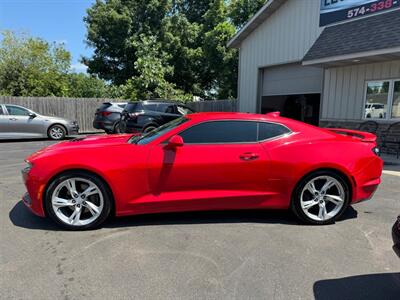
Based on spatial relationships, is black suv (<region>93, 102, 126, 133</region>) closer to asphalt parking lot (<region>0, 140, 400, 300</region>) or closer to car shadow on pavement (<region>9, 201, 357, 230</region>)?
car shadow on pavement (<region>9, 201, 357, 230</region>)

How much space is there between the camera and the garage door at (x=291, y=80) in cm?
1238

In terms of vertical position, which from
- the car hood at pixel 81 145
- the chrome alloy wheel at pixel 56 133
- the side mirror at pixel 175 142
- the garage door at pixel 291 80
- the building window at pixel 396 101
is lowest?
the chrome alloy wheel at pixel 56 133

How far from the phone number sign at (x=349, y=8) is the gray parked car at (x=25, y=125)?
10.6m

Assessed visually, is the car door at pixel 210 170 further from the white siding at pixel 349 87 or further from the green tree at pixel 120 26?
the green tree at pixel 120 26

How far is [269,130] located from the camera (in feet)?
14.5

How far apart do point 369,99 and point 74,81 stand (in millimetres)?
29647

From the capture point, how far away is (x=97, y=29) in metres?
27.5

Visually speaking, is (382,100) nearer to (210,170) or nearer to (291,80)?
(291,80)

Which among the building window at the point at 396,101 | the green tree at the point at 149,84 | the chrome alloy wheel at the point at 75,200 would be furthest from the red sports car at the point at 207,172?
the green tree at the point at 149,84

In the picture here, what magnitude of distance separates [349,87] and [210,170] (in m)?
8.70

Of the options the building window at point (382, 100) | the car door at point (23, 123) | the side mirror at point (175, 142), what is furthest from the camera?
the car door at point (23, 123)

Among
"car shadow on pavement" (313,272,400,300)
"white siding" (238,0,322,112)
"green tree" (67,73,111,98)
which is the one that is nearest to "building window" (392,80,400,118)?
"white siding" (238,0,322,112)

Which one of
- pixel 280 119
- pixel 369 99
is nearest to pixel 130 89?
pixel 369 99

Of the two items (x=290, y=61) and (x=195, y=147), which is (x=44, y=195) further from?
(x=290, y=61)
